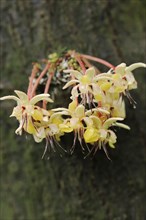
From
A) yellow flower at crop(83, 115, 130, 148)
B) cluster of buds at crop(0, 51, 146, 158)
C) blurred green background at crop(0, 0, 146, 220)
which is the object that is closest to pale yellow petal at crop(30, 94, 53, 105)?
cluster of buds at crop(0, 51, 146, 158)

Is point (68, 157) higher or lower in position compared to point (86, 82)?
lower

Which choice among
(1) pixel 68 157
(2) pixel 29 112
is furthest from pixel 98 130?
(1) pixel 68 157

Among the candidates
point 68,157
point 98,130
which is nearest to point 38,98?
point 98,130

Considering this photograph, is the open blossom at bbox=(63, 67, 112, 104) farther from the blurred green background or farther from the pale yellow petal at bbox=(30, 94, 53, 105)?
the blurred green background

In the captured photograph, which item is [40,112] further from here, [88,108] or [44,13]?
[44,13]

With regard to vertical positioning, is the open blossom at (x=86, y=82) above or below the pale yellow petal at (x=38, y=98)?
above

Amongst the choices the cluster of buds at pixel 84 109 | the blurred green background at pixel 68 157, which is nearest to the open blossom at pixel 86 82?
the cluster of buds at pixel 84 109

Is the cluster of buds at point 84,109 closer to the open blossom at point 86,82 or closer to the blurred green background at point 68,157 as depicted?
the open blossom at point 86,82

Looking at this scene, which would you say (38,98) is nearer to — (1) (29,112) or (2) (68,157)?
(1) (29,112)

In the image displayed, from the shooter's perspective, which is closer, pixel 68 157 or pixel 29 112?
pixel 29 112
